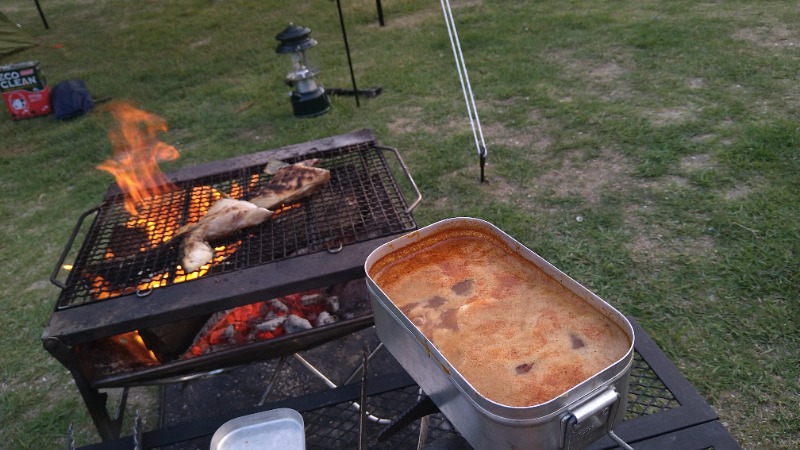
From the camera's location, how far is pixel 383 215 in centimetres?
292

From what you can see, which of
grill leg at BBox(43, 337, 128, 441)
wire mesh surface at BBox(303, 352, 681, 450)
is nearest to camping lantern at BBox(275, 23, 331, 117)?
wire mesh surface at BBox(303, 352, 681, 450)

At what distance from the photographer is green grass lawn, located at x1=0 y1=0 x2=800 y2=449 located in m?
3.41

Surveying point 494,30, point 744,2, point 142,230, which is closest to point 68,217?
point 142,230

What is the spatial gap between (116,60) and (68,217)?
5186mm

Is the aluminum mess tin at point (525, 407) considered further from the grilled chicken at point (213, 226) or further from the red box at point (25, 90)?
the red box at point (25, 90)

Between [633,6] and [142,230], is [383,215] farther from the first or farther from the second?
[633,6]

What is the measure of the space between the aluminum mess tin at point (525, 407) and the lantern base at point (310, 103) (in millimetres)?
5133

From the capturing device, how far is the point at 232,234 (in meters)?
2.95

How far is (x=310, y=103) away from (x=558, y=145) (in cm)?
282

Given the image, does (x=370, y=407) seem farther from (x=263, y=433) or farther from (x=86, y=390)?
(x=86, y=390)

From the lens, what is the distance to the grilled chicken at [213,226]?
2.74 metres

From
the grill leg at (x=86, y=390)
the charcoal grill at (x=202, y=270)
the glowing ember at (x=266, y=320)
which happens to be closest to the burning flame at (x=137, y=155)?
the charcoal grill at (x=202, y=270)

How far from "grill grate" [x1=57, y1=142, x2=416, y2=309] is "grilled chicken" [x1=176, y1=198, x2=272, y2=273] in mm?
49

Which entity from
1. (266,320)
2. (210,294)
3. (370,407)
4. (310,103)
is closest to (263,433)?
(210,294)
